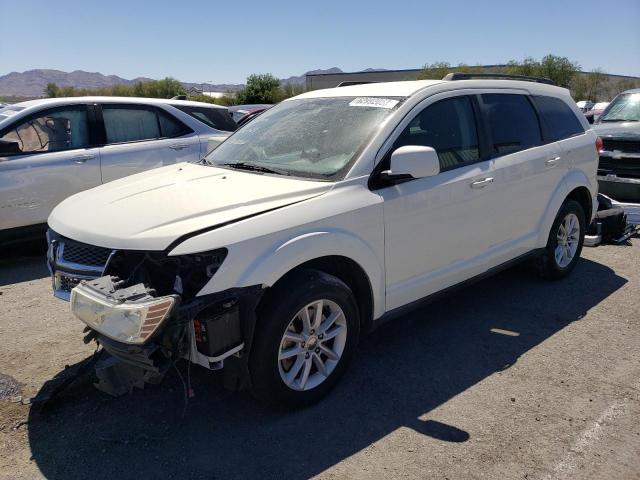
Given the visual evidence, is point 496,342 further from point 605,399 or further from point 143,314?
point 143,314

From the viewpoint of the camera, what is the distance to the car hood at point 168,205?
296 cm

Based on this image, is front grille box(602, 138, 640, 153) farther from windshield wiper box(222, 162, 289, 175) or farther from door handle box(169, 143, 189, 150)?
windshield wiper box(222, 162, 289, 175)

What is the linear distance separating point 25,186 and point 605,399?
19.0 feet

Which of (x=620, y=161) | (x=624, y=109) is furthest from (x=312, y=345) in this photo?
(x=624, y=109)

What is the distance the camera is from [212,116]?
25.7 feet

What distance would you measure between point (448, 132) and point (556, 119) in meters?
1.72

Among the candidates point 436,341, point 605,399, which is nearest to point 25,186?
point 436,341

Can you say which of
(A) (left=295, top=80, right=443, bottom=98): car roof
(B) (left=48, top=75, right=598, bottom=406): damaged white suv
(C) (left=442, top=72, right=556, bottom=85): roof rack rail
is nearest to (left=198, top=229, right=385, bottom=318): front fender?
(B) (left=48, top=75, right=598, bottom=406): damaged white suv

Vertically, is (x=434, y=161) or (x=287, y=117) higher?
(x=287, y=117)

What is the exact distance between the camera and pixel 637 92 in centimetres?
971

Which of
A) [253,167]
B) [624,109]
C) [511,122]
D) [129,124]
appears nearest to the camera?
[253,167]

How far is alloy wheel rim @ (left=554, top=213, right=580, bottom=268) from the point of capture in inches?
215

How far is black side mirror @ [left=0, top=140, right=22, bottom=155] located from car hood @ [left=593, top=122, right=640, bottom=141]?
7.81 metres

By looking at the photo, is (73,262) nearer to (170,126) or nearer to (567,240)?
(170,126)
